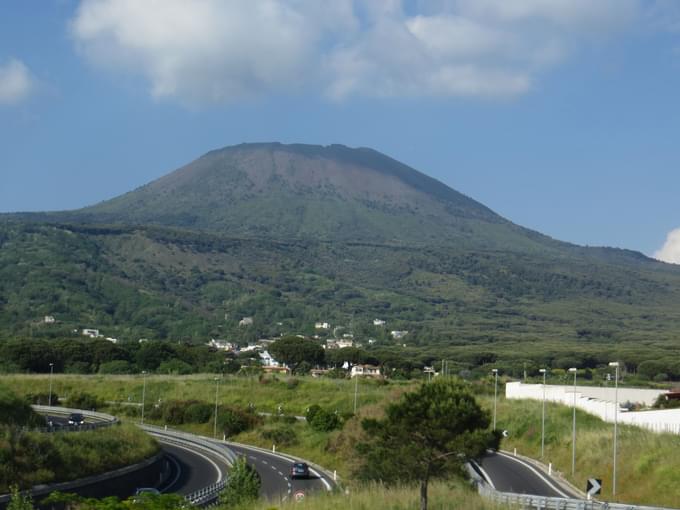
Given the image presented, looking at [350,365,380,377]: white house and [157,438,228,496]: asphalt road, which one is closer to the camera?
[157,438,228,496]: asphalt road

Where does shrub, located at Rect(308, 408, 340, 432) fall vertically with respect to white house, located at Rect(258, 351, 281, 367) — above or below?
below

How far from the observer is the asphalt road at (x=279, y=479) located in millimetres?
47344

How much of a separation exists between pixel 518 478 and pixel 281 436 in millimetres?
29245

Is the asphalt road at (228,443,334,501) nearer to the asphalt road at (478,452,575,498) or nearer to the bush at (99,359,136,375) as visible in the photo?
the asphalt road at (478,452,575,498)

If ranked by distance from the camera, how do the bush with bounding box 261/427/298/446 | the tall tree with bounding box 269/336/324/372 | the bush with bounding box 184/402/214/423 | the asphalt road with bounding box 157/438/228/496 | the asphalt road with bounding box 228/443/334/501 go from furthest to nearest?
the tall tree with bounding box 269/336/324/372 → the bush with bounding box 184/402/214/423 → the bush with bounding box 261/427/298/446 → the asphalt road with bounding box 157/438/228/496 → the asphalt road with bounding box 228/443/334/501

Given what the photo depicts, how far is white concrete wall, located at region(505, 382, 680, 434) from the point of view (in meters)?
60.9

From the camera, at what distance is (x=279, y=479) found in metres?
54.0

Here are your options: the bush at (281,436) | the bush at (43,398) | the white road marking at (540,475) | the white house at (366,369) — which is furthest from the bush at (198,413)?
the white house at (366,369)

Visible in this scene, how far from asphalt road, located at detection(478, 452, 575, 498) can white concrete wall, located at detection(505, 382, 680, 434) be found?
8071 mm

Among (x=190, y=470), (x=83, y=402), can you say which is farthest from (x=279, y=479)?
(x=83, y=402)

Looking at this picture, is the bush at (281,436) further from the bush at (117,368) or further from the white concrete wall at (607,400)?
the bush at (117,368)

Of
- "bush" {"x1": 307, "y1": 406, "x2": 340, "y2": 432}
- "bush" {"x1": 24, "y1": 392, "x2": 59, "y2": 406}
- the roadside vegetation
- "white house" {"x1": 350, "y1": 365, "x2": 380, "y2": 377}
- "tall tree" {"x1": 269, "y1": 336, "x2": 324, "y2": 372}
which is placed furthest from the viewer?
"tall tree" {"x1": 269, "y1": 336, "x2": 324, "y2": 372}

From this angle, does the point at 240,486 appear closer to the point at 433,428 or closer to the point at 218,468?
the point at 433,428

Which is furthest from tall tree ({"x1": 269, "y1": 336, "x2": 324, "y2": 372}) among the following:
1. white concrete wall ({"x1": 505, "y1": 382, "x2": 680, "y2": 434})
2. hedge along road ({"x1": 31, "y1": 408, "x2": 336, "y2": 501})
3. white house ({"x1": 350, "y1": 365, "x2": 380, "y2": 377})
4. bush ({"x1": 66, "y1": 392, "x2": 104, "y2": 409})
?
hedge along road ({"x1": 31, "y1": 408, "x2": 336, "y2": 501})
